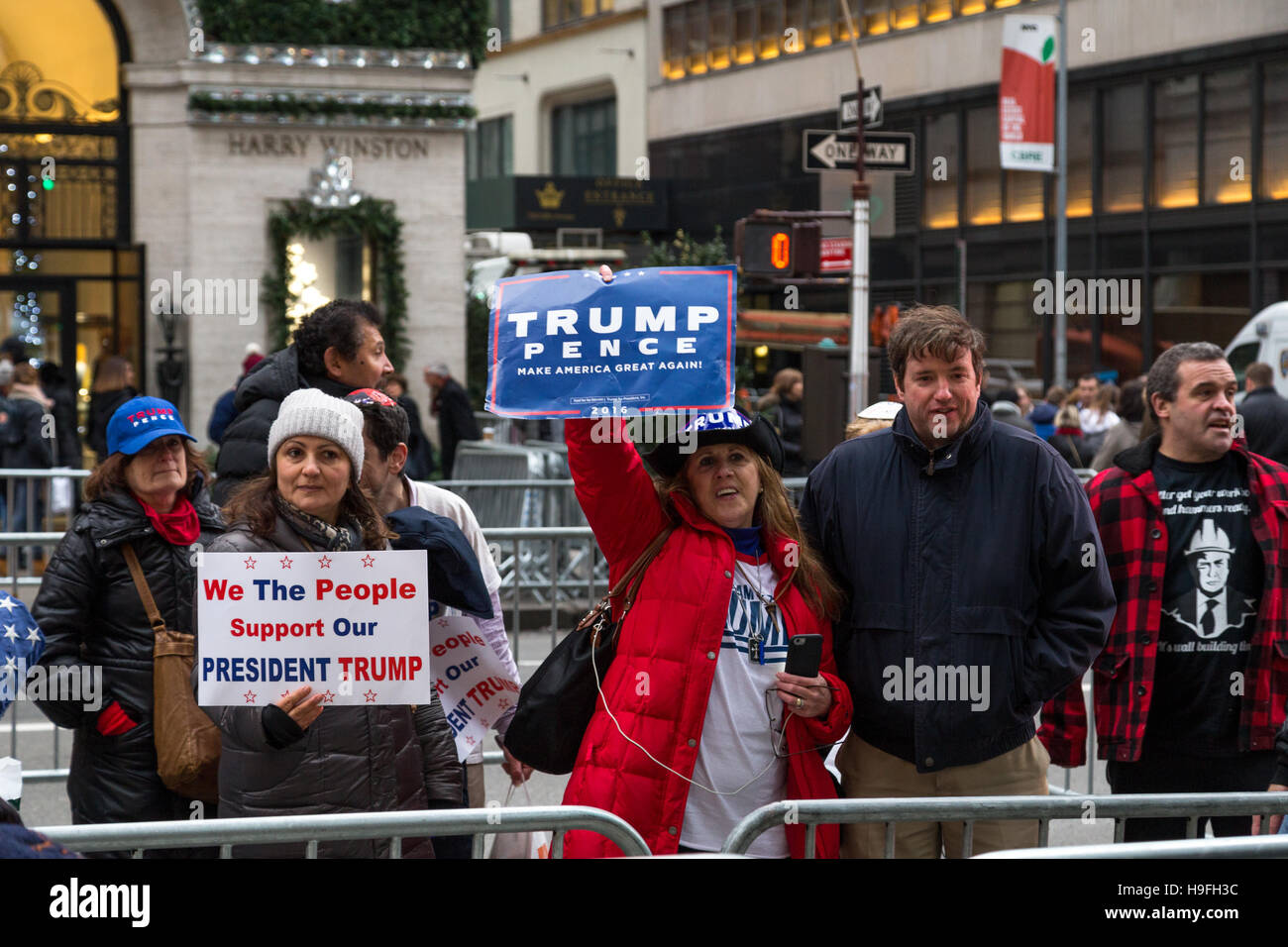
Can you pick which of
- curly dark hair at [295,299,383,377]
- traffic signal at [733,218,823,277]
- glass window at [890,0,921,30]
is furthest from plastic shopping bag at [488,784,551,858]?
glass window at [890,0,921,30]

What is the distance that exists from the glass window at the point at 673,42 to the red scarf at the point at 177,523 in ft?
151

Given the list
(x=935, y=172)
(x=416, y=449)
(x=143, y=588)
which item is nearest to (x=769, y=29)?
(x=935, y=172)

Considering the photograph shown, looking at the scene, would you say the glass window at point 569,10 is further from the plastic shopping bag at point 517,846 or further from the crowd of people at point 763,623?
the plastic shopping bag at point 517,846

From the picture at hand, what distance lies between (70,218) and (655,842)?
18707mm

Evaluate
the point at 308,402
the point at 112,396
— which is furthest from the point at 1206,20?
the point at 308,402

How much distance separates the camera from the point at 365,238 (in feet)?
69.6

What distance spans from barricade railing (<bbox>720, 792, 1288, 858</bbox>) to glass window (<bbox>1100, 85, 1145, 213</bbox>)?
33582 mm

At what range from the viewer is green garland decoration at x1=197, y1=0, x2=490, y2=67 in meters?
20.0

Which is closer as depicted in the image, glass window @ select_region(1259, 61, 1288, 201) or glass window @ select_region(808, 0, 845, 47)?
glass window @ select_region(1259, 61, 1288, 201)

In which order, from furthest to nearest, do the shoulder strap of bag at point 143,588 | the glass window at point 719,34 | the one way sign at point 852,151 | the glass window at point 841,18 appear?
the glass window at point 719,34, the glass window at point 841,18, the one way sign at point 852,151, the shoulder strap of bag at point 143,588

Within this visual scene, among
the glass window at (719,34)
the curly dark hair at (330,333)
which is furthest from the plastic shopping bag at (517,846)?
the glass window at (719,34)

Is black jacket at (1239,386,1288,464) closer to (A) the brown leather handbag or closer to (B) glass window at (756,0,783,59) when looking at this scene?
(A) the brown leather handbag

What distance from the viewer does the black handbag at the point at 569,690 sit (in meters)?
4.22

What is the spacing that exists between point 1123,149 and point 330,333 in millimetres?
32769
